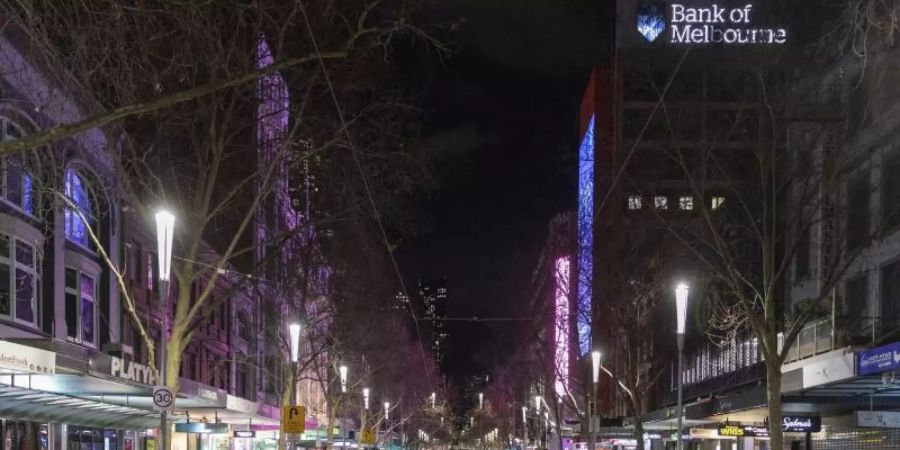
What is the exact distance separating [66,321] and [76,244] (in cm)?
233

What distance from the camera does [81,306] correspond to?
94.7ft

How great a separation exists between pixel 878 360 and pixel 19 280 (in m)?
20.5

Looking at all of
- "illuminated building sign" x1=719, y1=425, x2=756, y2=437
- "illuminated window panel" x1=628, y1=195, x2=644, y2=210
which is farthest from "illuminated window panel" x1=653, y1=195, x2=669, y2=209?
"illuminated building sign" x1=719, y1=425, x2=756, y2=437

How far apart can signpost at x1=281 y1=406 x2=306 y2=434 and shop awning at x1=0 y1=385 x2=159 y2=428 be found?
493 cm

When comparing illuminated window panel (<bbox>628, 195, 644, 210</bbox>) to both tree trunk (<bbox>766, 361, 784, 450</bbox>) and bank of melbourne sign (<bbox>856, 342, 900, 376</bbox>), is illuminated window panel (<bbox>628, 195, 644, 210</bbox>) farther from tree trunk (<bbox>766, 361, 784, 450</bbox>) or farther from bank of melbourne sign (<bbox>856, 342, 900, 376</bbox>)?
bank of melbourne sign (<bbox>856, 342, 900, 376</bbox>)

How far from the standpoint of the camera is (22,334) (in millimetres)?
24109

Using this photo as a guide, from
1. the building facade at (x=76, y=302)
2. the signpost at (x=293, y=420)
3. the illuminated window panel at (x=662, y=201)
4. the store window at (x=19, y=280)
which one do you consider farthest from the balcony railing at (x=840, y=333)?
the store window at (x=19, y=280)

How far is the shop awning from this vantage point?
2098cm

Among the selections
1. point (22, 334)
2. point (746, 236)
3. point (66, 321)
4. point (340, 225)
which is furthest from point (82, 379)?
point (746, 236)

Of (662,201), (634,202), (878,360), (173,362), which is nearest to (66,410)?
(173,362)

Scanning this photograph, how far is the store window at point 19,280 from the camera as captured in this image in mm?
23562

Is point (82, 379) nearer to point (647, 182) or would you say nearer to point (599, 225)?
point (647, 182)

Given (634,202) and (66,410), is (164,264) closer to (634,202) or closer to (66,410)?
(66,410)

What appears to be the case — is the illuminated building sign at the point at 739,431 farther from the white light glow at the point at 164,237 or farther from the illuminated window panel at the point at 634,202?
the white light glow at the point at 164,237
